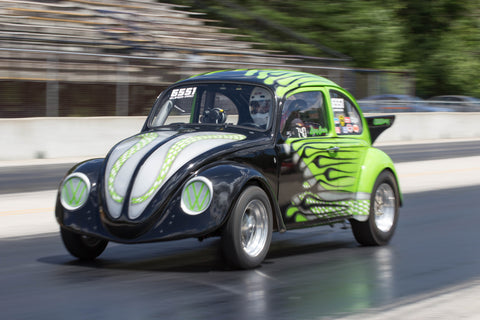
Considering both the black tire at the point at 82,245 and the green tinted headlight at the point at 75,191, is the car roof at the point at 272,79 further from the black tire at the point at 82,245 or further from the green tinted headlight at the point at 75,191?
the black tire at the point at 82,245

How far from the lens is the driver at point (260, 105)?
7.88m

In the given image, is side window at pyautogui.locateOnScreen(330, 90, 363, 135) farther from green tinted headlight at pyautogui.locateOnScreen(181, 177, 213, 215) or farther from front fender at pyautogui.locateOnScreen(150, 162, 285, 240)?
green tinted headlight at pyautogui.locateOnScreen(181, 177, 213, 215)

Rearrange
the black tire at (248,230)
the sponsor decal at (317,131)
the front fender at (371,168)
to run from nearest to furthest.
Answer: the black tire at (248,230) → the sponsor decal at (317,131) → the front fender at (371,168)

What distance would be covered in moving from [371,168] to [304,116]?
3.44 ft

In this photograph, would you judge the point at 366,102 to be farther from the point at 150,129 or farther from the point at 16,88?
the point at 150,129

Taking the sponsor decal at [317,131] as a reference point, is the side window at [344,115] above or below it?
above

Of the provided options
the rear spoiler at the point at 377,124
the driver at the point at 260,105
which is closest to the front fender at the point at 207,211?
the driver at the point at 260,105

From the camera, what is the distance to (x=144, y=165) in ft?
23.1

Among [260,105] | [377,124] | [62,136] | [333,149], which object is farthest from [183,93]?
[62,136]

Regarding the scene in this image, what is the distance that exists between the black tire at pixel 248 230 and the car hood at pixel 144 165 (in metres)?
0.53

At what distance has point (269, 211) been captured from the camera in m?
7.30

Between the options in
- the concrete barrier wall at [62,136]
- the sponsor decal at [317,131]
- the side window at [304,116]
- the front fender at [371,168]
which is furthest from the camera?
the concrete barrier wall at [62,136]

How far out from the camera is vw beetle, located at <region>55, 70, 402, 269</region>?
22.5 feet

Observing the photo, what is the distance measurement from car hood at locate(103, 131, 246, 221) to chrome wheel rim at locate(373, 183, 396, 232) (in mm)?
2203
